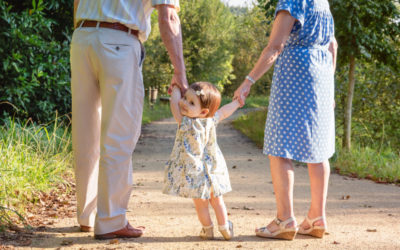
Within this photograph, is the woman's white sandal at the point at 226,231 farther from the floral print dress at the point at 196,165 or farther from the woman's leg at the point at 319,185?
the woman's leg at the point at 319,185

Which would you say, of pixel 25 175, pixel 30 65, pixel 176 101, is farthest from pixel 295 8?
pixel 30 65

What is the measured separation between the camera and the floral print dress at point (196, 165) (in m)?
3.38

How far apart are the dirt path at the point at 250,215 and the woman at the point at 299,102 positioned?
37 cm

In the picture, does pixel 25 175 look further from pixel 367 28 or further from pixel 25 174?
pixel 367 28

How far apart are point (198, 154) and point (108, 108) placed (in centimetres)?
68

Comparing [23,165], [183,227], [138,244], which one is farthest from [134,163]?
[138,244]

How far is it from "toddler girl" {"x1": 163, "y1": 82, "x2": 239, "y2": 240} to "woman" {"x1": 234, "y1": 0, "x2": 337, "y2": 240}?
0.28m

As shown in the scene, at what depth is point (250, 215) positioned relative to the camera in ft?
15.0

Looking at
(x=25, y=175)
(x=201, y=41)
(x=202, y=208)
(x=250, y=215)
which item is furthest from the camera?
(x=201, y=41)

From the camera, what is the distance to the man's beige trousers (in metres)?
3.39

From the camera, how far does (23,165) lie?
16.4ft

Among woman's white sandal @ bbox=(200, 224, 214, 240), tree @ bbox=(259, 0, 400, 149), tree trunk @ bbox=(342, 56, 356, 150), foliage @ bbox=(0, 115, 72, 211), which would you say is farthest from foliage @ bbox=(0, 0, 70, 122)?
tree trunk @ bbox=(342, 56, 356, 150)

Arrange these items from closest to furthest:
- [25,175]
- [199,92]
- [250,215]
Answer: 1. [199,92]
2. [250,215]
3. [25,175]

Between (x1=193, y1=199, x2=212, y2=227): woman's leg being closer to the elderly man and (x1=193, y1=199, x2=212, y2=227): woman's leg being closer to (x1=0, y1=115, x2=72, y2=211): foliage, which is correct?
the elderly man
